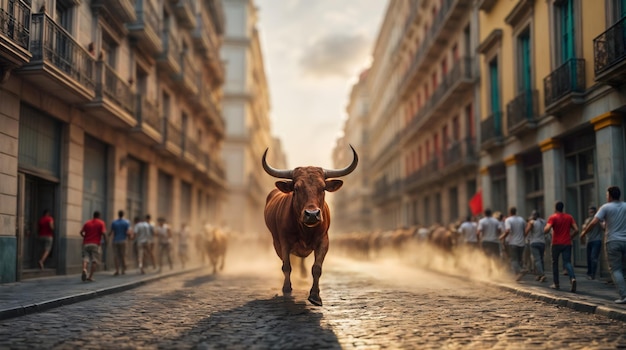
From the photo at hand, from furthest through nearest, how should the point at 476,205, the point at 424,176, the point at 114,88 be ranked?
the point at 424,176, the point at 476,205, the point at 114,88

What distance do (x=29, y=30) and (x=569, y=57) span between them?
1269 centimetres

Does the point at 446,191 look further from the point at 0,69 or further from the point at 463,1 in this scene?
the point at 0,69

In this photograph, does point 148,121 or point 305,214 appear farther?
point 148,121

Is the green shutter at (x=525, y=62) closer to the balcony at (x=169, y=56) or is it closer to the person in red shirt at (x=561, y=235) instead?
the person in red shirt at (x=561, y=235)

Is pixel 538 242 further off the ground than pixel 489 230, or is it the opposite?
pixel 489 230

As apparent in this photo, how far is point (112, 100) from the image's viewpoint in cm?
1900

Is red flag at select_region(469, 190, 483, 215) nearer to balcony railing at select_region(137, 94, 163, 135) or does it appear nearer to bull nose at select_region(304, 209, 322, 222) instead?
balcony railing at select_region(137, 94, 163, 135)

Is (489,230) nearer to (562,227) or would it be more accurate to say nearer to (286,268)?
(562,227)

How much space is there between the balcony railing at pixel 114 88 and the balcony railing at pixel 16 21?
4225 mm

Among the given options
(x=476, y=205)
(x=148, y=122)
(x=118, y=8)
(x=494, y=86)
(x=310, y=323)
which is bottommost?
(x=310, y=323)

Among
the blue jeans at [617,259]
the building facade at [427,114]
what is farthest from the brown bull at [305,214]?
the building facade at [427,114]

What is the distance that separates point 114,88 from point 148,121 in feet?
11.9

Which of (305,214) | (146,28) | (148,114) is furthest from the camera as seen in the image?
(148,114)

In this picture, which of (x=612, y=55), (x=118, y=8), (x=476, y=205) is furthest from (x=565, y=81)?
(x=118, y=8)
